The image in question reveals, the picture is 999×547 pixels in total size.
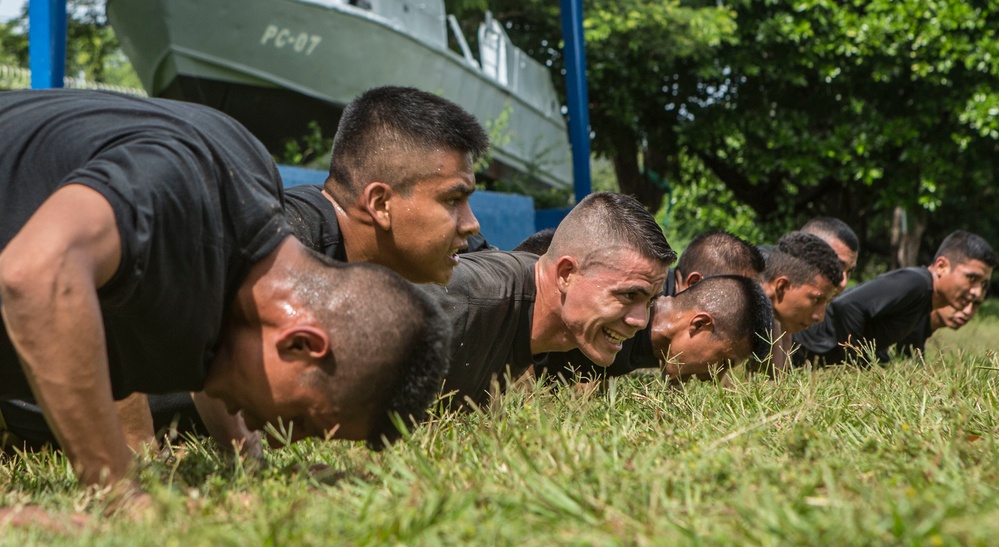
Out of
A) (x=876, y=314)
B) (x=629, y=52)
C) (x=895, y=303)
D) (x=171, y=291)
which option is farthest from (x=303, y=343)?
(x=629, y=52)

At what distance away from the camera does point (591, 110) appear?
17484 mm

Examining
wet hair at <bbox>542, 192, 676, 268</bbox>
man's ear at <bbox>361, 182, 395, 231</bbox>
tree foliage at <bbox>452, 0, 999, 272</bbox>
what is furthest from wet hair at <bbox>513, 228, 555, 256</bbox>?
tree foliage at <bbox>452, 0, 999, 272</bbox>

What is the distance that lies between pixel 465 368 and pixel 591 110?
1363 centimetres

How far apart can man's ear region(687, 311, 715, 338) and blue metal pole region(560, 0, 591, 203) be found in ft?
12.9

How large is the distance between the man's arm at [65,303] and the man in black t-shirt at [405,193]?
165 cm

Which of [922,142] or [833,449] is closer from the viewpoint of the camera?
[833,449]

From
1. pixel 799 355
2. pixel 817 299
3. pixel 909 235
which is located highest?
pixel 817 299

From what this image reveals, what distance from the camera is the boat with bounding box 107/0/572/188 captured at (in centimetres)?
1100

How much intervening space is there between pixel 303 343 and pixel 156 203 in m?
0.47

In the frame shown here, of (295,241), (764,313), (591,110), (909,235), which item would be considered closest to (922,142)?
(909,235)

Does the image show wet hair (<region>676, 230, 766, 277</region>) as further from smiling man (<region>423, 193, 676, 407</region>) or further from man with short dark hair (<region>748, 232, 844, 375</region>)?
smiling man (<region>423, 193, 676, 407</region>)

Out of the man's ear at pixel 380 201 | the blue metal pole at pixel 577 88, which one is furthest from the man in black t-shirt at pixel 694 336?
the blue metal pole at pixel 577 88

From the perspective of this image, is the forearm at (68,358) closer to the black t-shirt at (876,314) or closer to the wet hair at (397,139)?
the wet hair at (397,139)

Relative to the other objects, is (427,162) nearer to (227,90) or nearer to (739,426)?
(739,426)
